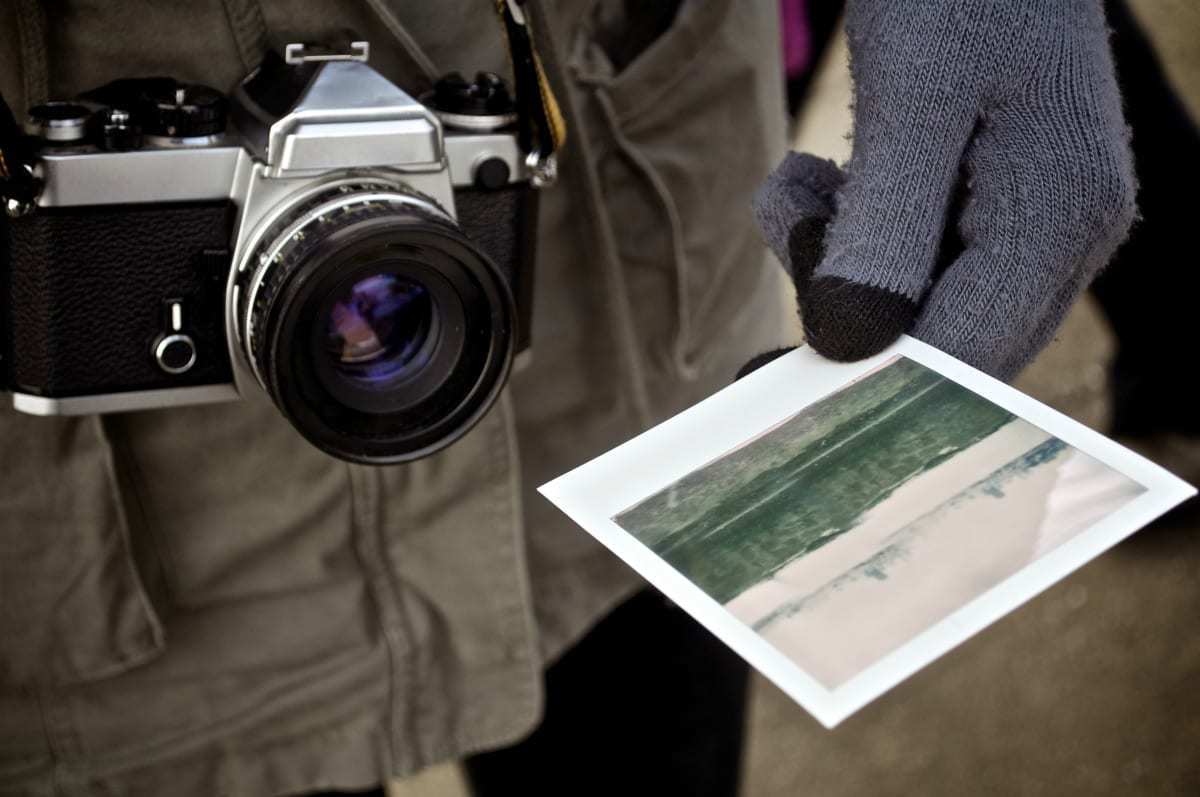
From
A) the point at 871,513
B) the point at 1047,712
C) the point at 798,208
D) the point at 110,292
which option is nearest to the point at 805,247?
the point at 798,208

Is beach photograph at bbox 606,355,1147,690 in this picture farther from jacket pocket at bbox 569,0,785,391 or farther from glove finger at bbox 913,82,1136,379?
jacket pocket at bbox 569,0,785,391

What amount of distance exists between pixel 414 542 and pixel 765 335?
311 mm

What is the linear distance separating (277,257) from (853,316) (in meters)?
0.27

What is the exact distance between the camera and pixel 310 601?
2.63 ft

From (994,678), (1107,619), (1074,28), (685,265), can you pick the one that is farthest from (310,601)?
(1107,619)

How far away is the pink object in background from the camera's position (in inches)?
54.9

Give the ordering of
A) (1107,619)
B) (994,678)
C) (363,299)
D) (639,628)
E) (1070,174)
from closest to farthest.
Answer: (1070,174)
(363,299)
(639,628)
(994,678)
(1107,619)

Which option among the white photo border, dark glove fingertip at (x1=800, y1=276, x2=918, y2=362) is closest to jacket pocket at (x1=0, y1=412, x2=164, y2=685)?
the white photo border

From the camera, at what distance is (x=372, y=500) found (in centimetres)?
79

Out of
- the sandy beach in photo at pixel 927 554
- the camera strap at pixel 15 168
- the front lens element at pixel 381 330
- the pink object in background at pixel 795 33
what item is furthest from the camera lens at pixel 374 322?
the pink object in background at pixel 795 33

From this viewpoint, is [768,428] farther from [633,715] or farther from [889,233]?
[633,715]

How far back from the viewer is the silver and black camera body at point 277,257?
659mm

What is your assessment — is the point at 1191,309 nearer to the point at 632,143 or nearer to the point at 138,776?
the point at 632,143

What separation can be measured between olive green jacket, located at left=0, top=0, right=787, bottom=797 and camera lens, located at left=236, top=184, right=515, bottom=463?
8cm
